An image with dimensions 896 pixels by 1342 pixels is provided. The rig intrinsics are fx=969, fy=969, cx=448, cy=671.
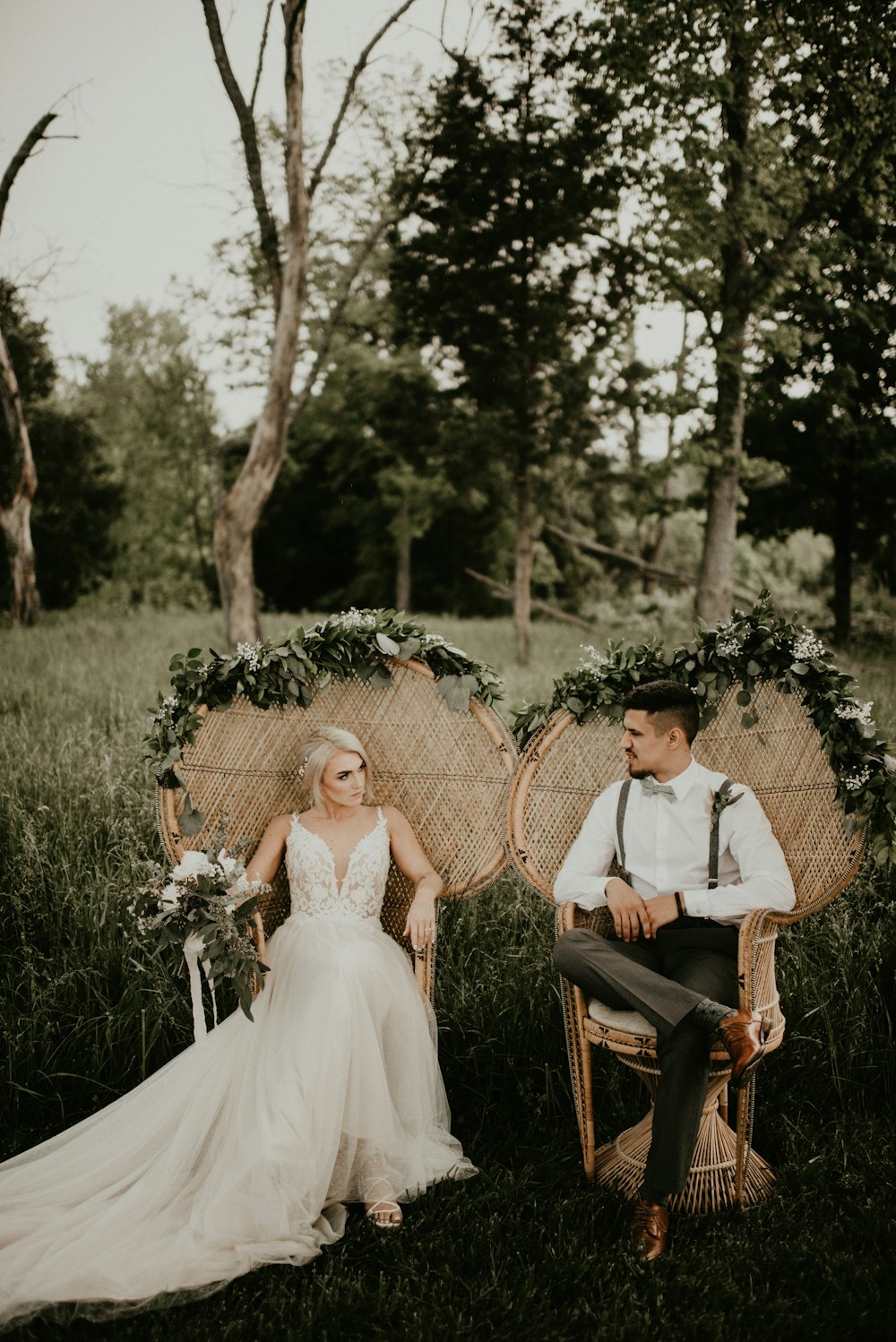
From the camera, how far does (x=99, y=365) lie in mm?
10734

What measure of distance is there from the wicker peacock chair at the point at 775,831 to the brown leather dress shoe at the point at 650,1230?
29 centimetres

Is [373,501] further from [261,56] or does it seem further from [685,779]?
[685,779]

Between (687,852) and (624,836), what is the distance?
0.70 ft

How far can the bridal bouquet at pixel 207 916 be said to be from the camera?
113 inches

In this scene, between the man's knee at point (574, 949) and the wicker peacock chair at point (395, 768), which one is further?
the wicker peacock chair at point (395, 768)

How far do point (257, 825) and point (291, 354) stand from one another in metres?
6.16

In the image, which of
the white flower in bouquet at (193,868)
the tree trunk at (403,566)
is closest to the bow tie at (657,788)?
the white flower in bouquet at (193,868)

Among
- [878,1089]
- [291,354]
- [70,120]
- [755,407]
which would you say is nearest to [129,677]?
[291,354]

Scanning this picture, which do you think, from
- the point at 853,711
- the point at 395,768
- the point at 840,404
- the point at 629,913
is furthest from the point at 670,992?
the point at 840,404

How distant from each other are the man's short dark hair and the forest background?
4.37 feet

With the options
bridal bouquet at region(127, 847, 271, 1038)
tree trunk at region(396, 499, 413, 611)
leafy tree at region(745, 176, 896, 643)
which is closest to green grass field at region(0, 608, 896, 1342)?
bridal bouquet at region(127, 847, 271, 1038)

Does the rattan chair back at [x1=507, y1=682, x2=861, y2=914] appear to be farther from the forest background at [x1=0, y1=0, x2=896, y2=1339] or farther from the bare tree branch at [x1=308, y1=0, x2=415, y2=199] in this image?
the bare tree branch at [x1=308, y1=0, x2=415, y2=199]

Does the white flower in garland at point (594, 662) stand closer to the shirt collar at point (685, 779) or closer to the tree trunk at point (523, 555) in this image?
the shirt collar at point (685, 779)

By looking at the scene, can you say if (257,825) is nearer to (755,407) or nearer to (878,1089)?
(878,1089)
